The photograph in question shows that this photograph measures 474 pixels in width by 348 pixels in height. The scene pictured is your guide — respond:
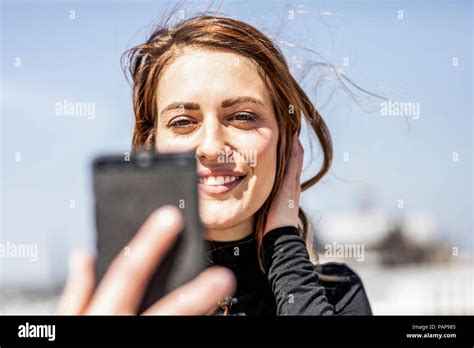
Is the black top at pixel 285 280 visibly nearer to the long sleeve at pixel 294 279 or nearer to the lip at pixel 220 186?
the long sleeve at pixel 294 279

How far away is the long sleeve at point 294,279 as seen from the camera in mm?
1915

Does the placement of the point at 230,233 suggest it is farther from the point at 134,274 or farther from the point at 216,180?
the point at 134,274

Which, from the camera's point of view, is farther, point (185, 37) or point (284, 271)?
point (185, 37)

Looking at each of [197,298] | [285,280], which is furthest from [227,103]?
[197,298]

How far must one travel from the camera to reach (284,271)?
1931mm

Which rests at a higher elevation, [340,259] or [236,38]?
[236,38]

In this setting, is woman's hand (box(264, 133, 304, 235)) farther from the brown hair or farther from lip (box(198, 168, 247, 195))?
lip (box(198, 168, 247, 195))

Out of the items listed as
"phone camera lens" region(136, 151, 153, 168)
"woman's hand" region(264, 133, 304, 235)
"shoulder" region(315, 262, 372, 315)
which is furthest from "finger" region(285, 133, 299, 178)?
"phone camera lens" region(136, 151, 153, 168)

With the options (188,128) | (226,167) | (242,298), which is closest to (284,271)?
(242,298)

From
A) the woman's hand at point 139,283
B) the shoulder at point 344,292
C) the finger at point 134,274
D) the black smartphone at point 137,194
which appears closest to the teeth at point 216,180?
the black smartphone at point 137,194

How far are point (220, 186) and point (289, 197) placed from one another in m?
0.23

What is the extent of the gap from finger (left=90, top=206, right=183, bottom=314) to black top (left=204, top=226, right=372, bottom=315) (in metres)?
1.09
